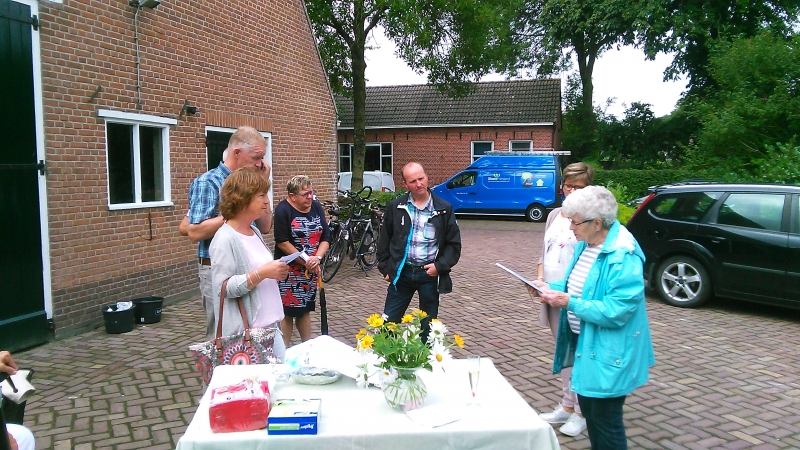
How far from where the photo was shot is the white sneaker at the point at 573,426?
4.04 meters

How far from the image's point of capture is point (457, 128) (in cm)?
2700

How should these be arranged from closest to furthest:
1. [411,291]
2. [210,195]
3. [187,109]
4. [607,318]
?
[607,318]
[210,195]
[411,291]
[187,109]

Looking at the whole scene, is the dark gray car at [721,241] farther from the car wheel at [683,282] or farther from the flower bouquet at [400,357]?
the flower bouquet at [400,357]

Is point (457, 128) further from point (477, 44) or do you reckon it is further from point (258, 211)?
point (258, 211)

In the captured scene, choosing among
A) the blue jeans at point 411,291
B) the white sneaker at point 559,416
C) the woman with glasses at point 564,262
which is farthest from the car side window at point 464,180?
the white sneaker at point 559,416

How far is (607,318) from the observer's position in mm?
2783

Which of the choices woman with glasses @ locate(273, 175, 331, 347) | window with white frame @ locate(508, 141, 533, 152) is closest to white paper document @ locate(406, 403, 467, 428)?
woman with glasses @ locate(273, 175, 331, 347)

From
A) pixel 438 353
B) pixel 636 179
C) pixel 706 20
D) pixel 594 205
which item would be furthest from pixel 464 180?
pixel 438 353

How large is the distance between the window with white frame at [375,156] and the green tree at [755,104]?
15.3 metres

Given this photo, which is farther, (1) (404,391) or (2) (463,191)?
(2) (463,191)

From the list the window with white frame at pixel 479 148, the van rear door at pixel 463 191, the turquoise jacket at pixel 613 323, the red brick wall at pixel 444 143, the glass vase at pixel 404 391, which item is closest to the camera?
the glass vase at pixel 404 391

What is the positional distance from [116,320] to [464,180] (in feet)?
54.7

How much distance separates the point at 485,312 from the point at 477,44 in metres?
12.5

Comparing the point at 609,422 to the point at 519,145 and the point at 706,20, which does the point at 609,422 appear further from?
the point at 519,145
